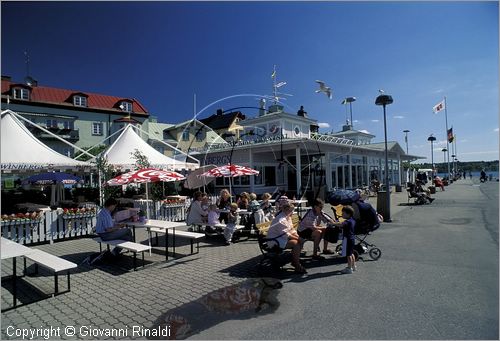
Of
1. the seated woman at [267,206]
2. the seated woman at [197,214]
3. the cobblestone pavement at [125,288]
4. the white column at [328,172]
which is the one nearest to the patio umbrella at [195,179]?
the seated woman at [197,214]

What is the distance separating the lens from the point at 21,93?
33188 mm

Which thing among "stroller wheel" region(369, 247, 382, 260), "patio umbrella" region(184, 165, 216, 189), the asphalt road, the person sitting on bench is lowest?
the asphalt road

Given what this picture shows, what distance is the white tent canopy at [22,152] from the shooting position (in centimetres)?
1019

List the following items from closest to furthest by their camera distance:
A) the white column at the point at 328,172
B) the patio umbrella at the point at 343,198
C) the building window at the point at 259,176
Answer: the patio umbrella at the point at 343,198 → the white column at the point at 328,172 → the building window at the point at 259,176

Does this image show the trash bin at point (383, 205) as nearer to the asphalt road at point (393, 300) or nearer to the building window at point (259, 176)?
the asphalt road at point (393, 300)

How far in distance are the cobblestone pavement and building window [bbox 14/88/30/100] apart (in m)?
33.5

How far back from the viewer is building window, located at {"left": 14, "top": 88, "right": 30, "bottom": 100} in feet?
108

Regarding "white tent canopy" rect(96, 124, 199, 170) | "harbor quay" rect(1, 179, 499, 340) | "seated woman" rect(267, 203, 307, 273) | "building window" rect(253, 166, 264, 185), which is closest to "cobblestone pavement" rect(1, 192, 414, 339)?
"harbor quay" rect(1, 179, 499, 340)

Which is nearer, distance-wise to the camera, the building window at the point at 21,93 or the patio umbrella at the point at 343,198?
the patio umbrella at the point at 343,198

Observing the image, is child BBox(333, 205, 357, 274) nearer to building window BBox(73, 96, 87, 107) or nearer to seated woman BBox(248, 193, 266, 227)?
seated woman BBox(248, 193, 266, 227)

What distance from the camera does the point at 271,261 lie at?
608cm

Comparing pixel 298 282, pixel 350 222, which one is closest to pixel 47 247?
pixel 298 282

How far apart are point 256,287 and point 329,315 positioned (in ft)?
4.81

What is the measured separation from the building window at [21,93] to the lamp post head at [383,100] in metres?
36.4
